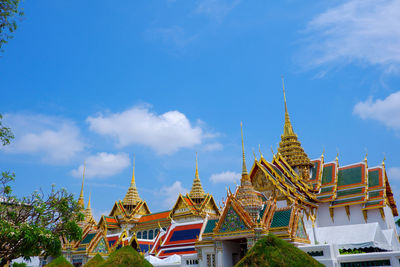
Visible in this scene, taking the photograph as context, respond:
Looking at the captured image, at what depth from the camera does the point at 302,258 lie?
8594 millimetres

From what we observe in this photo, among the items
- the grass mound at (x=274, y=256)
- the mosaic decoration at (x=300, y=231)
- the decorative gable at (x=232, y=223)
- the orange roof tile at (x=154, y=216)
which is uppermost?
the orange roof tile at (x=154, y=216)

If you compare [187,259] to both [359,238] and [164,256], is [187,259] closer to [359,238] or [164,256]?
[164,256]

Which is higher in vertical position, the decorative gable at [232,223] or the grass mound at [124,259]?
the decorative gable at [232,223]

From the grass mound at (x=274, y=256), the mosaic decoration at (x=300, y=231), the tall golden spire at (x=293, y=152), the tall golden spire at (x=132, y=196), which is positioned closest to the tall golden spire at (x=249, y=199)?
the mosaic decoration at (x=300, y=231)

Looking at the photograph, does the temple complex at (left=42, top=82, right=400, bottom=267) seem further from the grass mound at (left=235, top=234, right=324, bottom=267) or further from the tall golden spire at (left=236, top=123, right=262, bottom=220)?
the grass mound at (left=235, top=234, right=324, bottom=267)

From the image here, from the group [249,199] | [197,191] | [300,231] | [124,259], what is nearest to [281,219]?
[300,231]

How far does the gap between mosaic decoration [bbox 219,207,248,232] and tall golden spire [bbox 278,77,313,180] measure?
59.4 ft

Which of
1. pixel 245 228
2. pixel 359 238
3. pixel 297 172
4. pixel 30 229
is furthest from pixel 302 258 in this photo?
pixel 297 172

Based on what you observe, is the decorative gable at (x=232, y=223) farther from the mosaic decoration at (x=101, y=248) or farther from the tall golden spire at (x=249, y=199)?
the mosaic decoration at (x=101, y=248)

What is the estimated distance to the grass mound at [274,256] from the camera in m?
8.33

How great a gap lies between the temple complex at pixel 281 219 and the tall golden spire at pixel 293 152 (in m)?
0.10

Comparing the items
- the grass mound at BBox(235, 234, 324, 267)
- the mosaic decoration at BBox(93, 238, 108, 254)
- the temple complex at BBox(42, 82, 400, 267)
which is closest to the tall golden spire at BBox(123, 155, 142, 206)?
the temple complex at BBox(42, 82, 400, 267)

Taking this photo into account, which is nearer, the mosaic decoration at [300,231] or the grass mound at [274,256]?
the grass mound at [274,256]

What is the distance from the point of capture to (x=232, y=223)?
50.2 ft
